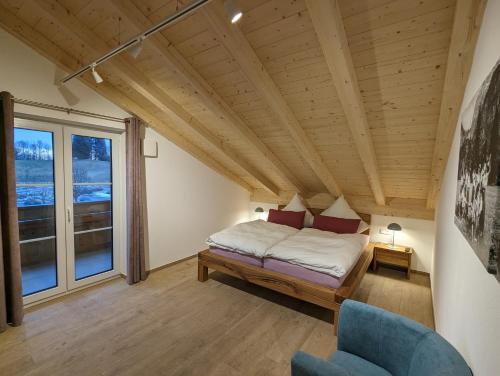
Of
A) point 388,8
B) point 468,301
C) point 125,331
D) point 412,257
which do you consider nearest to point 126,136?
point 125,331

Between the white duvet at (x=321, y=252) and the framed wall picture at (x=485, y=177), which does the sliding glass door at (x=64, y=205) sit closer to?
the white duvet at (x=321, y=252)

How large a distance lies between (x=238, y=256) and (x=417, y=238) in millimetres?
2880

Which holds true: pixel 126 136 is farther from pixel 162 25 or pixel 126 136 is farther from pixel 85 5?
pixel 162 25

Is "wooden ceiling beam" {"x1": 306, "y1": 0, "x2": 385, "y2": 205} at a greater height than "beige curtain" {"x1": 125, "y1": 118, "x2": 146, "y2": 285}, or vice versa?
"wooden ceiling beam" {"x1": 306, "y1": 0, "x2": 385, "y2": 205}

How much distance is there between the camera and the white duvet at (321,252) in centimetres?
256

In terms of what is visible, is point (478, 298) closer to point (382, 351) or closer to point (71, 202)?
point (382, 351)

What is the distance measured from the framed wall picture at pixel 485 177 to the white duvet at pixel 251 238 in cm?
215

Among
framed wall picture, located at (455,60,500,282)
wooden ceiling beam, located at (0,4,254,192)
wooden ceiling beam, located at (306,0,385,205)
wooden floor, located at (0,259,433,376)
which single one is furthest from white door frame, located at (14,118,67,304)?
framed wall picture, located at (455,60,500,282)

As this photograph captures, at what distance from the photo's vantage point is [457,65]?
5.67ft

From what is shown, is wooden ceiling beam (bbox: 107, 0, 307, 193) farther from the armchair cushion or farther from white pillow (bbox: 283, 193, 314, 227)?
the armchair cushion

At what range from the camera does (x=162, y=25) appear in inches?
65.3

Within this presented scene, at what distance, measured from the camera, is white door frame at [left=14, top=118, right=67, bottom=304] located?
2734 mm

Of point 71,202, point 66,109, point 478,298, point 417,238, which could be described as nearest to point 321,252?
point 478,298

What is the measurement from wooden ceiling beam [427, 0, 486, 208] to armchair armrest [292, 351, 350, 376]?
2.04m
